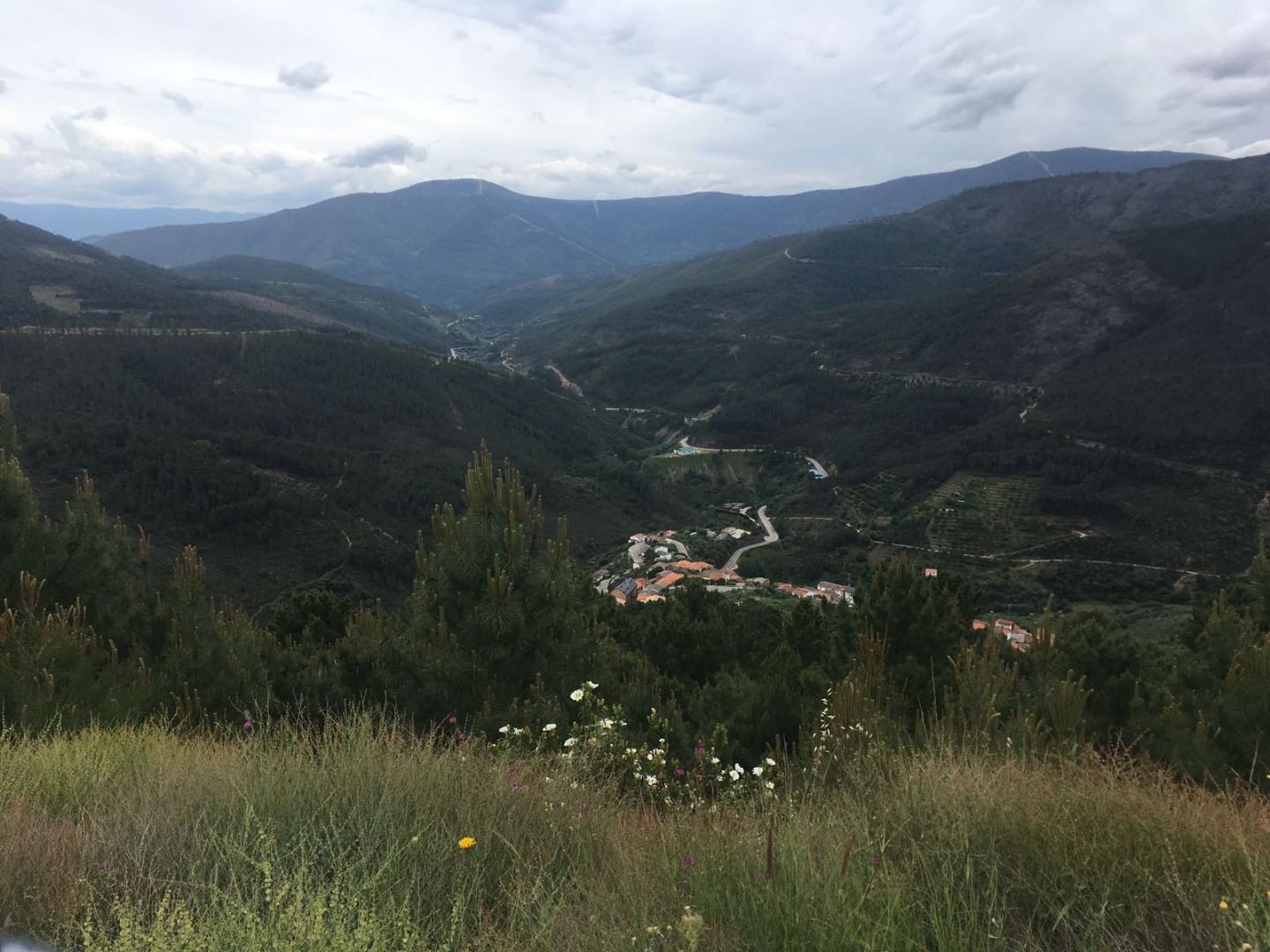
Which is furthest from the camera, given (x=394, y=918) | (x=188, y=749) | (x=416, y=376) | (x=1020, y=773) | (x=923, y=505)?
(x=416, y=376)

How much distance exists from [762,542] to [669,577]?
21055 mm

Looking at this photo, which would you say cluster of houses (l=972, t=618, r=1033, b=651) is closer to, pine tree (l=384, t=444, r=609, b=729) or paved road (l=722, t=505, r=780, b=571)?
pine tree (l=384, t=444, r=609, b=729)

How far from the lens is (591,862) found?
112 inches

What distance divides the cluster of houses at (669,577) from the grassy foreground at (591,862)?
121ft

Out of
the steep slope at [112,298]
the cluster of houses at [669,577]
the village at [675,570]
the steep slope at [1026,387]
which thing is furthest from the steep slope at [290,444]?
the steep slope at [1026,387]

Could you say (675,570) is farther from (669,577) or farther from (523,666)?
(523,666)

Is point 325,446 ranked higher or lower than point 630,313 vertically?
lower

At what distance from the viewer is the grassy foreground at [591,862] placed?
224 cm

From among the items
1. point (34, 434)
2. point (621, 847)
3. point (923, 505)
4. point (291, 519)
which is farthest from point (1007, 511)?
point (34, 434)

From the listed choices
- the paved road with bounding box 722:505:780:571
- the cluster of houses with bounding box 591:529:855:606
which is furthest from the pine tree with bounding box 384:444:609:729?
the paved road with bounding box 722:505:780:571

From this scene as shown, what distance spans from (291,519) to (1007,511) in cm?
6014

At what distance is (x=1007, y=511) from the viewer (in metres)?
63.1

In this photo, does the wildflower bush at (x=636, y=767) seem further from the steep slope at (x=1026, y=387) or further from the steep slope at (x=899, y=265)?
the steep slope at (x=899, y=265)

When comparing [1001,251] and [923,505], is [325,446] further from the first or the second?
[1001,251]
